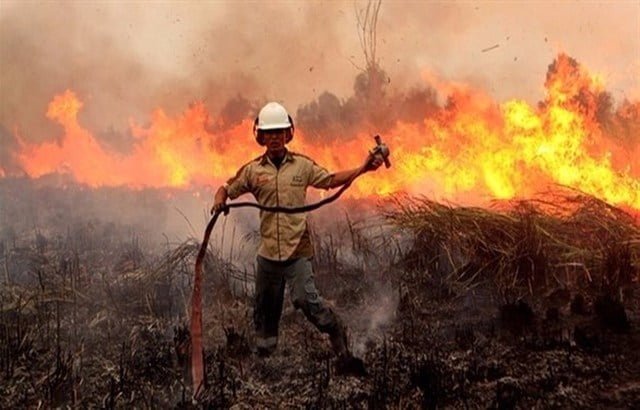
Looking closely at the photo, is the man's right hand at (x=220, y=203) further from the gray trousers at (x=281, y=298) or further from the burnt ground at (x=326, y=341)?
the burnt ground at (x=326, y=341)

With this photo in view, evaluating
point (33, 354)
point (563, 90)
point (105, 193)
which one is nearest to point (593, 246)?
point (563, 90)

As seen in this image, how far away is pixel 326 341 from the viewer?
17.5 ft

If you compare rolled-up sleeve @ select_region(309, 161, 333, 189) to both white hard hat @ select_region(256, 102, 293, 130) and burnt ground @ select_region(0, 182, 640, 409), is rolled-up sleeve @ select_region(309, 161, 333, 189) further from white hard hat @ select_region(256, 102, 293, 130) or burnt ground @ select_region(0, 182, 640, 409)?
burnt ground @ select_region(0, 182, 640, 409)

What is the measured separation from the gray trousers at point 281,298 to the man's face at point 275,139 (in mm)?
847

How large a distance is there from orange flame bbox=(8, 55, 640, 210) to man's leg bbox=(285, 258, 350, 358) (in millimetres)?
3610

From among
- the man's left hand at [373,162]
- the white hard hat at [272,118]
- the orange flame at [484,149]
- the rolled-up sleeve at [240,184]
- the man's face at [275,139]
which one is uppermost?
the orange flame at [484,149]

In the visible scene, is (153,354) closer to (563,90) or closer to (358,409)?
(358,409)

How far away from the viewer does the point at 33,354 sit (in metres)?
4.98

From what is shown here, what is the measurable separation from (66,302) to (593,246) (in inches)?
208

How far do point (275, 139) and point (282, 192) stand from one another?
15.7 inches

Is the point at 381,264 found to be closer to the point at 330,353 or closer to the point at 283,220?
the point at 330,353

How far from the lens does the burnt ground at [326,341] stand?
4.18 m

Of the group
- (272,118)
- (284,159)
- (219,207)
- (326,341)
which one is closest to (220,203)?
(219,207)

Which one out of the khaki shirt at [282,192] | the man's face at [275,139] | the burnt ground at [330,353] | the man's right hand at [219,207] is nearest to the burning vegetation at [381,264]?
the burnt ground at [330,353]
